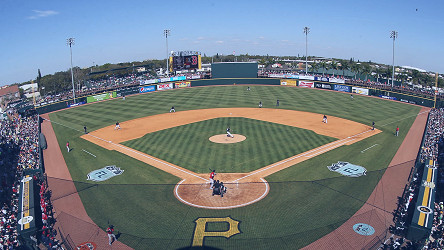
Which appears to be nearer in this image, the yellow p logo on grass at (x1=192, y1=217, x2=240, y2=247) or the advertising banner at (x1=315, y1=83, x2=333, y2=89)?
the yellow p logo on grass at (x1=192, y1=217, x2=240, y2=247)

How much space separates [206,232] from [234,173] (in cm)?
908

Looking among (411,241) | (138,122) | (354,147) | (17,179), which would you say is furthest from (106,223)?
(138,122)

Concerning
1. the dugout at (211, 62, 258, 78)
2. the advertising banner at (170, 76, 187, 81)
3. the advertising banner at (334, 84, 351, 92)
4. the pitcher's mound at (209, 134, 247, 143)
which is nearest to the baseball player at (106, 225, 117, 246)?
the pitcher's mound at (209, 134, 247, 143)

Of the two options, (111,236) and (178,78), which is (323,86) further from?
(111,236)

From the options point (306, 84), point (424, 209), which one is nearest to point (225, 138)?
point (424, 209)

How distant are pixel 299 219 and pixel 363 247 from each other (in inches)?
136

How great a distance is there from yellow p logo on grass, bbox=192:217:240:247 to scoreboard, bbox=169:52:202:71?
216ft

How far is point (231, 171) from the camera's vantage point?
24281mm

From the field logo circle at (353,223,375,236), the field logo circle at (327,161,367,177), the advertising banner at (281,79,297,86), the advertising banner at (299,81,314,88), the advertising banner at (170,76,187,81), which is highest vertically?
the advertising banner at (170,76,187,81)

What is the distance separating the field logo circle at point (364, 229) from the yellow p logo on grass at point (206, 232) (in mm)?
6150

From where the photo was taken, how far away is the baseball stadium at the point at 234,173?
15362 millimetres

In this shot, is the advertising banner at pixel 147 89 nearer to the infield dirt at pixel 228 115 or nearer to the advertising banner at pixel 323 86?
the infield dirt at pixel 228 115

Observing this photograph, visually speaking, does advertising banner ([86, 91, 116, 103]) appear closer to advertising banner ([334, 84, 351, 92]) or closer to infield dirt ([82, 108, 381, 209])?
infield dirt ([82, 108, 381, 209])

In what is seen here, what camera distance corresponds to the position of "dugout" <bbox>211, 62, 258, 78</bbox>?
81188 mm
